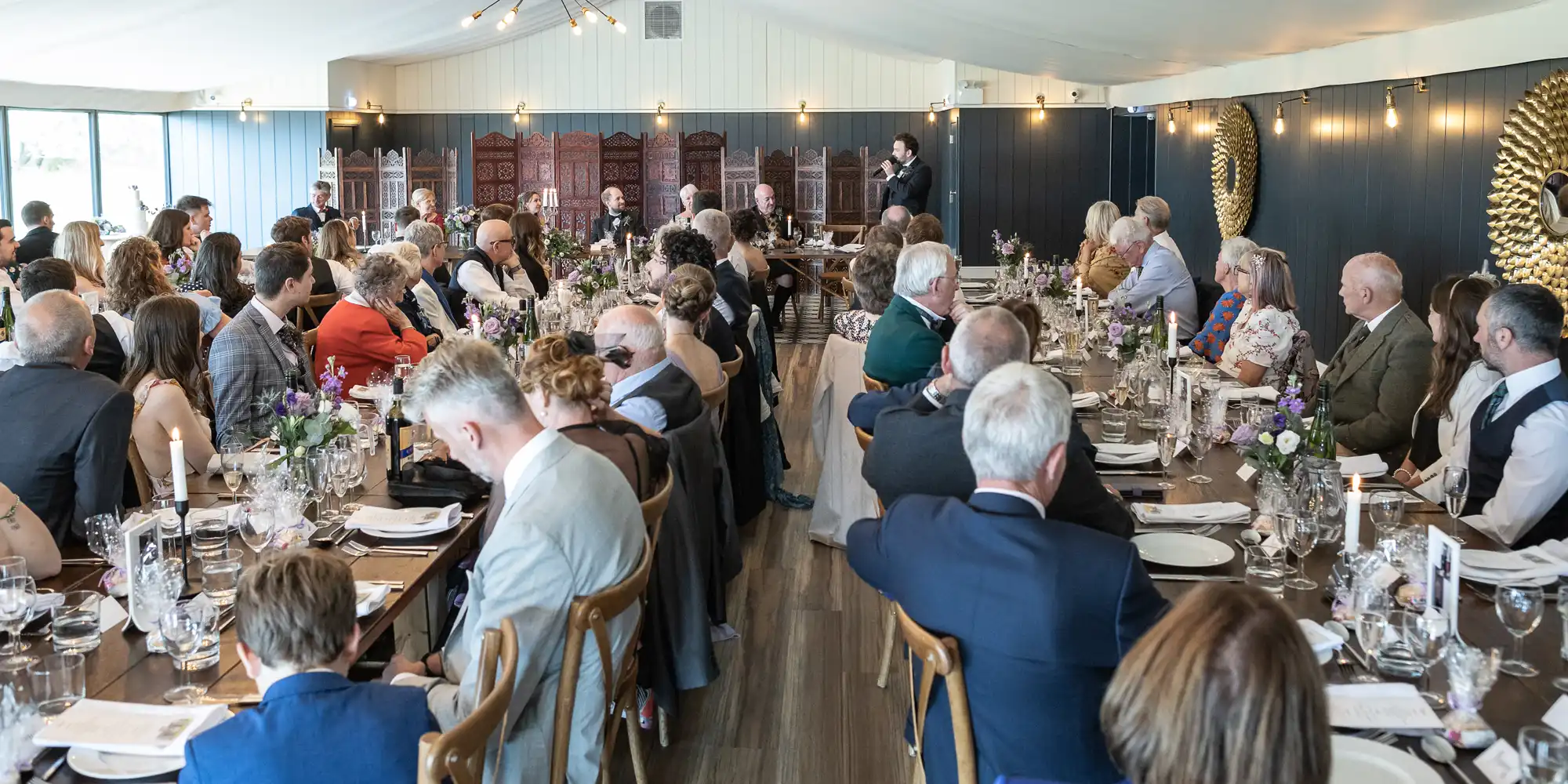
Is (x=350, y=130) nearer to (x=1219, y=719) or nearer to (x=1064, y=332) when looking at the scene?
(x=1064, y=332)

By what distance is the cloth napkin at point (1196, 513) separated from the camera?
132 inches

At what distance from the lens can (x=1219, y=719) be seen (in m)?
1.51

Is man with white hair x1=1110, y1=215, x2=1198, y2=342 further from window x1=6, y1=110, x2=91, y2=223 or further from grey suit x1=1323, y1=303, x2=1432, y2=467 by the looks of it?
window x1=6, y1=110, x2=91, y2=223

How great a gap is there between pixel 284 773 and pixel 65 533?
1931 millimetres

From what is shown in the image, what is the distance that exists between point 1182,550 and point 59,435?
2877 millimetres

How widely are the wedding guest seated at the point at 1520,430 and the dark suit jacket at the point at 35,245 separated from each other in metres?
9.51

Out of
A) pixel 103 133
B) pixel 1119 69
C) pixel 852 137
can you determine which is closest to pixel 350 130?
pixel 103 133

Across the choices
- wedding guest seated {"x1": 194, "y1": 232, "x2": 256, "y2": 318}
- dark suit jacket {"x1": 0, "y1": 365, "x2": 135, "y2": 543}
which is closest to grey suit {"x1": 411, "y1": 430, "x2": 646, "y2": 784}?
dark suit jacket {"x1": 0, "y1": 365, "x2": 135, "y2": 543}

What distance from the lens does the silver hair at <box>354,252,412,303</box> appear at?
5789 millimetres

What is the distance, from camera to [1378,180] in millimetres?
7965

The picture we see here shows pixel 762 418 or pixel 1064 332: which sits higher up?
pixel 1064 332

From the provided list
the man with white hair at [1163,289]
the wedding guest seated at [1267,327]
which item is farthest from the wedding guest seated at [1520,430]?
the man with white hair at [1163,289]

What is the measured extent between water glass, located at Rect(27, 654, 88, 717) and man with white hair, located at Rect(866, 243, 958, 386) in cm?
317

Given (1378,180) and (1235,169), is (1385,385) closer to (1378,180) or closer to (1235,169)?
(1378,180)
